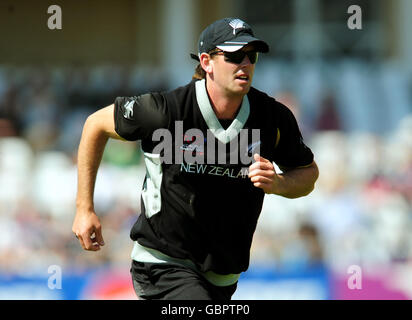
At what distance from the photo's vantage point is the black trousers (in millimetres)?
4812

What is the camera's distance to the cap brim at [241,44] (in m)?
4.77

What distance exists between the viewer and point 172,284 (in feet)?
16.0

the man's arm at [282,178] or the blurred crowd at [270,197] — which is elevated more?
the man's arm at [282,178]

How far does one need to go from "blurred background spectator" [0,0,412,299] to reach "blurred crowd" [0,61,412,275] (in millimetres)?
21

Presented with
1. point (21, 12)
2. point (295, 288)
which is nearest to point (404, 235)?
point (295, 288)

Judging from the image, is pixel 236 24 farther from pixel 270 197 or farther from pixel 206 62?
pixel 270 197

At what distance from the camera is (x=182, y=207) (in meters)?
4.88

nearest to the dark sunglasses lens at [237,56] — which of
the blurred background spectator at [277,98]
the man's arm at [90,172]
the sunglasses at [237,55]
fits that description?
the sunglasses at [237,55]

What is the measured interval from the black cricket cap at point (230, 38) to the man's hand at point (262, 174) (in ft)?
2.18

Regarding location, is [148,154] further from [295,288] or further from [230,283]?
[295,288]

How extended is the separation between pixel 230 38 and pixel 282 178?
0.89 meters
